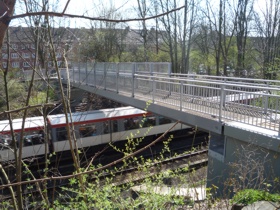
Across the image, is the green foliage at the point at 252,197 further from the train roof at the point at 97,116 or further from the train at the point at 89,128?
the train roof at the point at 97,116

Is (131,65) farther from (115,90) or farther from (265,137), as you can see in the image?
(265,137)

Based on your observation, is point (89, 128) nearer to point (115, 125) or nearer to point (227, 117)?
point (115, 125)

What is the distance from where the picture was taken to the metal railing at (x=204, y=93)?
6.64 metres

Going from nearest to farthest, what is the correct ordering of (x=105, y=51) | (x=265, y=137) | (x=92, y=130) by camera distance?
1. (x=265, y=137)
2. (x=92, y=130)
3. (x=105, y=51)

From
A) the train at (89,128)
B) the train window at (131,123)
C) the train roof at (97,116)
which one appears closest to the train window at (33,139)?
the train at (89,128)

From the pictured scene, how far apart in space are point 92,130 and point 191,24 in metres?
16.4

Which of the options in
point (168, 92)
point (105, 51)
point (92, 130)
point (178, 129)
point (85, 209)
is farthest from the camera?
point (105, 51)

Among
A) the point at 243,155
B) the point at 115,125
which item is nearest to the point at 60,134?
the point at 115,125

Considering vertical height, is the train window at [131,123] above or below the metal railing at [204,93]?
below

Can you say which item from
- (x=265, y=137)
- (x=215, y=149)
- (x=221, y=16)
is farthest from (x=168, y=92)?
(x=221, y=16)

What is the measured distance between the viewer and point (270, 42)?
68.9ft

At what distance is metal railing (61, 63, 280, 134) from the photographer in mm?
6641

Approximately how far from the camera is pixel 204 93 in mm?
8383

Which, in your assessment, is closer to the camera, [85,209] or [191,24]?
[85,209]
